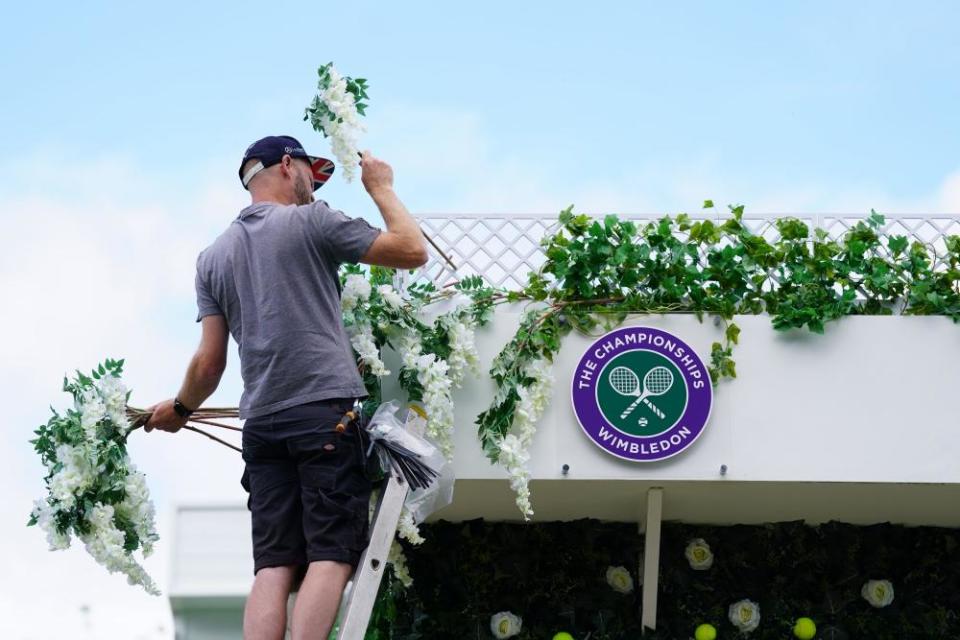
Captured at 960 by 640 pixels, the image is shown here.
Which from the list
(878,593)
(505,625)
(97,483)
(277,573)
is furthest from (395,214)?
(878,593)

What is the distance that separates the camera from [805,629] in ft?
15.9

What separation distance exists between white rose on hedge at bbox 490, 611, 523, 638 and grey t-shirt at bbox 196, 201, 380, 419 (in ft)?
6.19

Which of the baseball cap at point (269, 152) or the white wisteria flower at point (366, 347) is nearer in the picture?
the baseball cap at point (269, 152)

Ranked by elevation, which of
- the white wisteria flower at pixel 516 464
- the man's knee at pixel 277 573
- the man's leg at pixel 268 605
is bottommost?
the man's leg at pixel 268 605

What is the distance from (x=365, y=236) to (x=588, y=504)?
1775mm

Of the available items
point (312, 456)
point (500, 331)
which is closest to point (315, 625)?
point (312, 456)

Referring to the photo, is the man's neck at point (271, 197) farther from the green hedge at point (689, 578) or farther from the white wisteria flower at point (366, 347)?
the green hedge at point (689, 578)

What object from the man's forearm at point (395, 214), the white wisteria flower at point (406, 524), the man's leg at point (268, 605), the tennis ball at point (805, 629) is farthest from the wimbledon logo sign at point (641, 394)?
the man's leg at point (268, 605)

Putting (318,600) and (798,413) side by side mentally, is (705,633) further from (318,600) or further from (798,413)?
(318,600)

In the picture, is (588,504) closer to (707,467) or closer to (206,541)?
(707,467)

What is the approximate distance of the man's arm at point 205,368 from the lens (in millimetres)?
3561

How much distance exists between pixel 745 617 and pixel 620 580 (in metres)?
0.49

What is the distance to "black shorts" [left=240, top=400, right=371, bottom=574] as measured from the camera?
124 inches

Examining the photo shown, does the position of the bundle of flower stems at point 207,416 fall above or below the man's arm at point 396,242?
below
